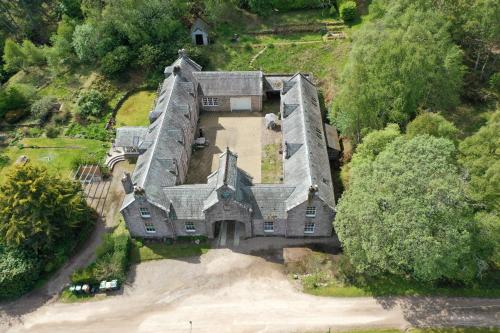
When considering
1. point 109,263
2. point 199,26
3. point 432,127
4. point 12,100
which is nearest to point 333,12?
point 199,26

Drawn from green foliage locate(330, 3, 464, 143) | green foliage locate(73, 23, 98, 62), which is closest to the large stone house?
green foliage locate(330, 3, 464, 143)

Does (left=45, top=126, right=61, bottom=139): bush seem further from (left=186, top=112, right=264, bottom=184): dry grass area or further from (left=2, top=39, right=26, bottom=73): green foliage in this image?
(left=186, top=112, right=264, bottom=184): dry grass area

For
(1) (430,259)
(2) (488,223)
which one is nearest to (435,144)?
(2) (488,223)

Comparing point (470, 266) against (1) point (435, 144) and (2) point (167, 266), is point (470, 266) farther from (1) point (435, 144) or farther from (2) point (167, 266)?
(2) point (167, 266)

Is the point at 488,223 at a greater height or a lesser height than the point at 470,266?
greater

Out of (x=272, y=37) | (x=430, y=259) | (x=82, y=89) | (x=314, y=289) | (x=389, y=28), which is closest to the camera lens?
(x=430, y=259)

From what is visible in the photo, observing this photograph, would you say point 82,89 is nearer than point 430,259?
No
